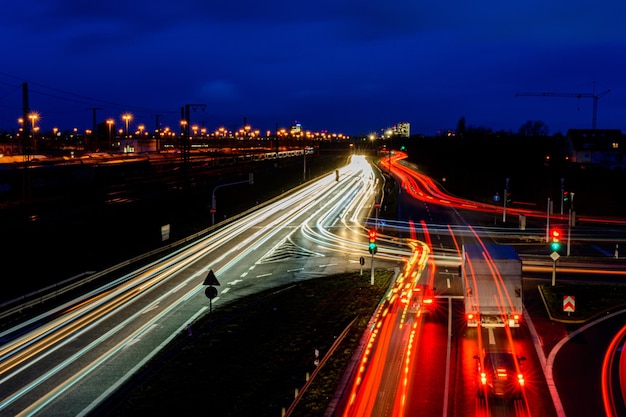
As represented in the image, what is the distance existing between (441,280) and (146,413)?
1994cm

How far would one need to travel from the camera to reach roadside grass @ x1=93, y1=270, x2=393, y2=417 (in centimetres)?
1568

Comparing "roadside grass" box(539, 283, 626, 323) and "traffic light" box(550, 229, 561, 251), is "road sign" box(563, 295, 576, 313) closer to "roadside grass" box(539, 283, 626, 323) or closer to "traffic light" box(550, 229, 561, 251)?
"roadside grass" box(539, 283, 626, 323)

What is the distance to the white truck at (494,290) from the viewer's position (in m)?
21.5

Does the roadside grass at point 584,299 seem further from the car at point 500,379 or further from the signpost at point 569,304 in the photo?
the car at point 500,379

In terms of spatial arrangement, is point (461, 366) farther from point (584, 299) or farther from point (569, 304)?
point (584, 299)

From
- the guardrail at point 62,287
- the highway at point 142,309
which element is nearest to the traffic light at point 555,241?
the highway at point 142,309

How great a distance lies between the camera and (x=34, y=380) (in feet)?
58.5

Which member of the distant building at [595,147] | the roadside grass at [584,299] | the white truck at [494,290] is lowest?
the roadside grass at [584,299]

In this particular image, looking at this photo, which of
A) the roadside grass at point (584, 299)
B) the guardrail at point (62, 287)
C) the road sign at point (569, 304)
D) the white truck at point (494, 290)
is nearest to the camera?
the white truck at point (494, 290)

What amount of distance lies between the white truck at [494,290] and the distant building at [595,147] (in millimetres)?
93041

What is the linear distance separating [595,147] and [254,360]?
4077 inches

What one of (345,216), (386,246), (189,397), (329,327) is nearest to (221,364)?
(189,397)

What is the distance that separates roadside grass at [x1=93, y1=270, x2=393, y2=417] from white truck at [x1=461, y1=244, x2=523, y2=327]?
4.44 m

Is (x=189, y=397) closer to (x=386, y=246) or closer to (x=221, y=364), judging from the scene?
(x=221, y=364)
